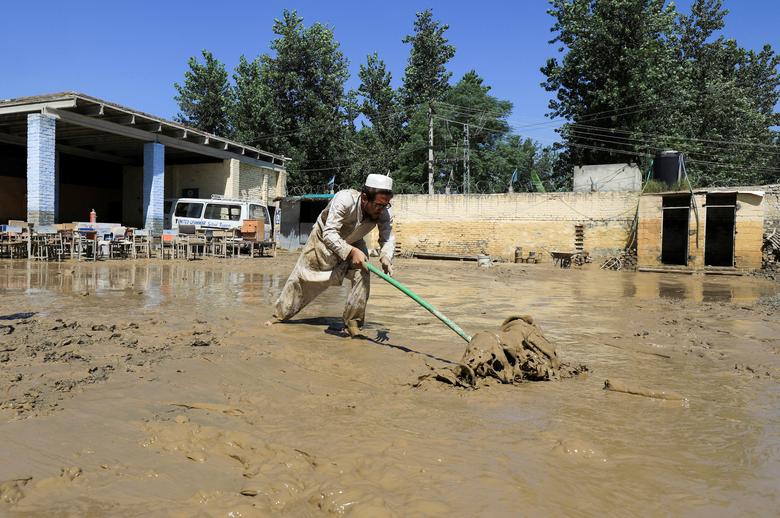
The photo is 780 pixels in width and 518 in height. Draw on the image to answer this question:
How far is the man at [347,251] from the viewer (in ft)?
16.9

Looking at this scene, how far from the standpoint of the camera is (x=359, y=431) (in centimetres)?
276

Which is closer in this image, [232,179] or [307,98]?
[232,179]

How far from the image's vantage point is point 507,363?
3.85 meters

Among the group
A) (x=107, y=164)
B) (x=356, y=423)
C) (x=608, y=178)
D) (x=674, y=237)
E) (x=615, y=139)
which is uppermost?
(x=615, y=139)

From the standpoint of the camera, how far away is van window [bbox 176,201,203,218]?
59.0 feet

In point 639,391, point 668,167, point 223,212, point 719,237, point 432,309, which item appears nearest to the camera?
point 639,391

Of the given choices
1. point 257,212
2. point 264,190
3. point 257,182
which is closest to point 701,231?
point 257,212

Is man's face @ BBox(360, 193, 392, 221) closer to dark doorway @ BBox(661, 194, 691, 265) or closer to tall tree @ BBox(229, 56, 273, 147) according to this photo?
dark doorway @ BBox(661, 194, 691, 265)

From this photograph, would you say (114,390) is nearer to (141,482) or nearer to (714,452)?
(141,482)

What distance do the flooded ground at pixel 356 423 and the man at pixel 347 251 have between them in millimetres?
310

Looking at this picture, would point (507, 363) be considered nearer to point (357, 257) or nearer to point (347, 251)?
point (357, 257)

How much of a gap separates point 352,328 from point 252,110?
26715mm

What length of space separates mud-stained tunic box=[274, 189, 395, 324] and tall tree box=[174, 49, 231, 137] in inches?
1077

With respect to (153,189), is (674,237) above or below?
below
